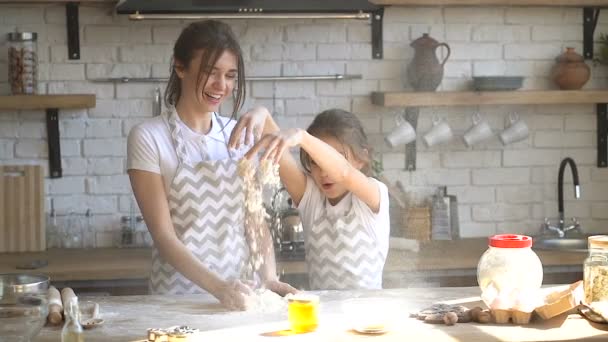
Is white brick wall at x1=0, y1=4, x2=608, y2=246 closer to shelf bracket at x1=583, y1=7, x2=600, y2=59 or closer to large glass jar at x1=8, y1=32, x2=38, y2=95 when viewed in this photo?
shelf bracket at x1=583, y1=7, x2=600, y2=59

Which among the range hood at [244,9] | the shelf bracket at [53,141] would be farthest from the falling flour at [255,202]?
the shelf bracket at [53,141]

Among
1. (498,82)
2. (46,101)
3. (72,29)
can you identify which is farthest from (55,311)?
(498,82)

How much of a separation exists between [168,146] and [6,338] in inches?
37.3

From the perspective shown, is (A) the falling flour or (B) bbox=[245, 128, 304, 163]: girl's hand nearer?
(B) bbox=[245, 128, 304, 163]: girl's hand

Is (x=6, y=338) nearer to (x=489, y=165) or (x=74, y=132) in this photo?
(x=74, y=132)

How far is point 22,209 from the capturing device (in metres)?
4.47

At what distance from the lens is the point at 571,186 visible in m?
5.01

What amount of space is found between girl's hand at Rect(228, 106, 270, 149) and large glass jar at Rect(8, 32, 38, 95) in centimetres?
169

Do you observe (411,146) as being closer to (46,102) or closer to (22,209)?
(46,102)

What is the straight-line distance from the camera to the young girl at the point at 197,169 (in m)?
3.04

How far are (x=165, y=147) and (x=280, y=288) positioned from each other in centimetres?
56

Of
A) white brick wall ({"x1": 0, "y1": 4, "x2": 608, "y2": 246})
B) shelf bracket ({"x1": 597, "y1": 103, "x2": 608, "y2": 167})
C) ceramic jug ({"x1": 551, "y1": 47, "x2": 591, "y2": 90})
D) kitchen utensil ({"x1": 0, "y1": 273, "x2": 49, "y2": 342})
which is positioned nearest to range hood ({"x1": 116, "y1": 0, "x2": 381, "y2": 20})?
white brick wall ({"x1": 0, "y1": 4, "x2": 608, "y2": 246})

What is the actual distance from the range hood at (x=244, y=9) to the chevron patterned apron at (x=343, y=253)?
1323 mm

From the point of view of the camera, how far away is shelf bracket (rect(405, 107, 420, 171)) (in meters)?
4.82
